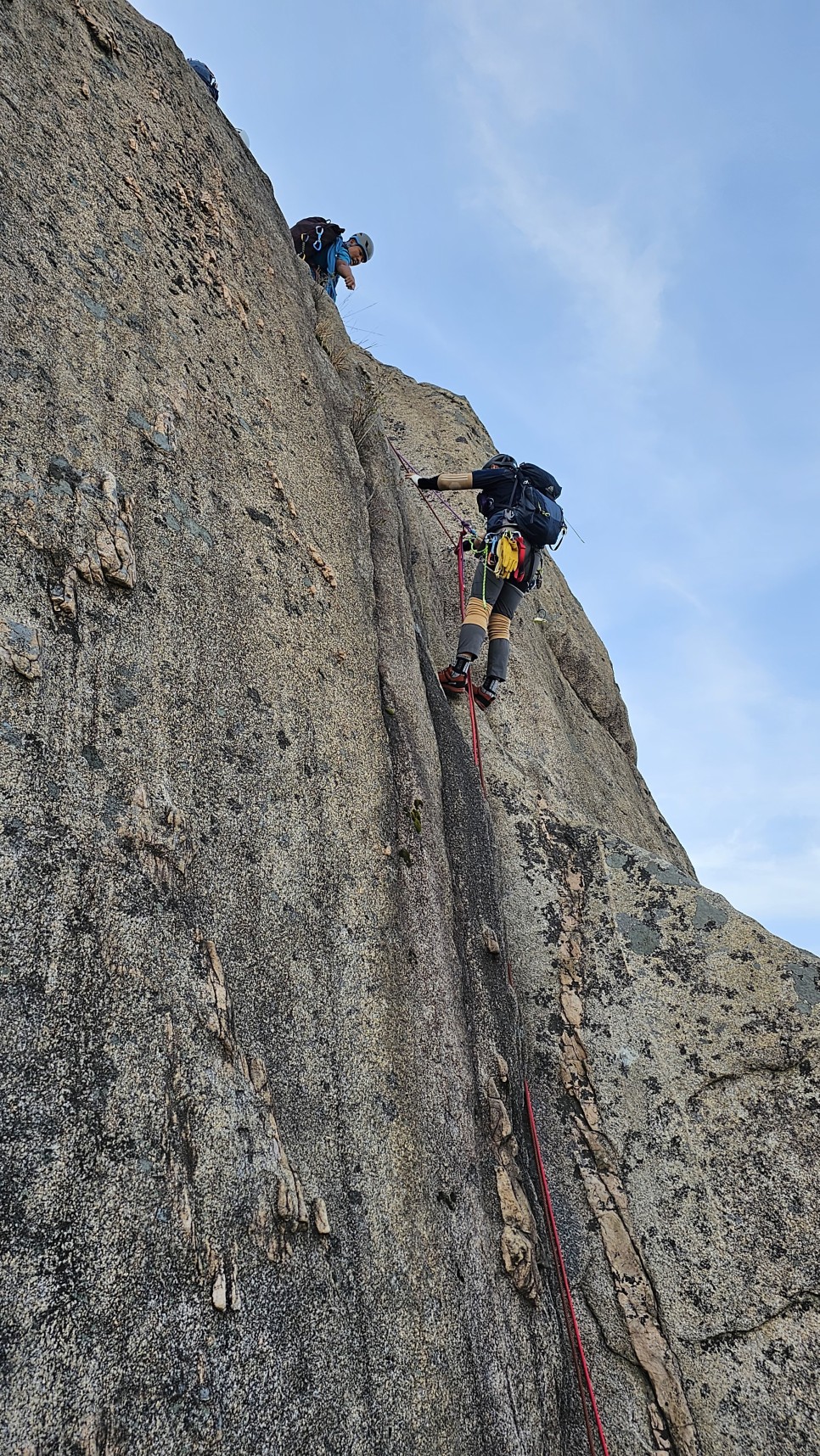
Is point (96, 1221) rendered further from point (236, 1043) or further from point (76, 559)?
point (76, 559)

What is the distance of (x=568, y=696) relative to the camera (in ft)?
40.3

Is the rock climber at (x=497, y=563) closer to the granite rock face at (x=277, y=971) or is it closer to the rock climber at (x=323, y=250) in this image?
the granite rock face at (x=277, y=971)

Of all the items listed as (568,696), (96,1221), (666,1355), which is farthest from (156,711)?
(568,696)

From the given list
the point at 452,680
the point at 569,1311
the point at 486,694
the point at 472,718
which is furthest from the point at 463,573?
the point at 569,1311

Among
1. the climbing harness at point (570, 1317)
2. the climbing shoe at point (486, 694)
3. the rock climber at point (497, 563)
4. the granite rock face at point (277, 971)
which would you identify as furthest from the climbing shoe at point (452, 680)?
the climbing harness at point (570, 1317)

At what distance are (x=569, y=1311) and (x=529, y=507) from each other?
7.63 m

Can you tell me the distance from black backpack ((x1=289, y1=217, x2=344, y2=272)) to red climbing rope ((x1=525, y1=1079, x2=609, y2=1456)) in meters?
11.3

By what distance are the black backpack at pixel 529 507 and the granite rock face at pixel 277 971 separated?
6.03 feet

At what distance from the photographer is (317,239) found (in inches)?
477

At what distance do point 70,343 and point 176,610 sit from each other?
172cm

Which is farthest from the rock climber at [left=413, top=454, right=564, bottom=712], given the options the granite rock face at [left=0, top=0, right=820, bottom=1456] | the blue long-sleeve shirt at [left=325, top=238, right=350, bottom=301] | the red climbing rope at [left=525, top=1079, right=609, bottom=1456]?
the red climbing rope at [left=525, top=1079, right=609, bottom=1456]

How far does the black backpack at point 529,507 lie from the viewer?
973cm

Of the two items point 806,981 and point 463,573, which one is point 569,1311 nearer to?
point 806,981

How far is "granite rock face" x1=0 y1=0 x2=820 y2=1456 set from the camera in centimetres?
318
